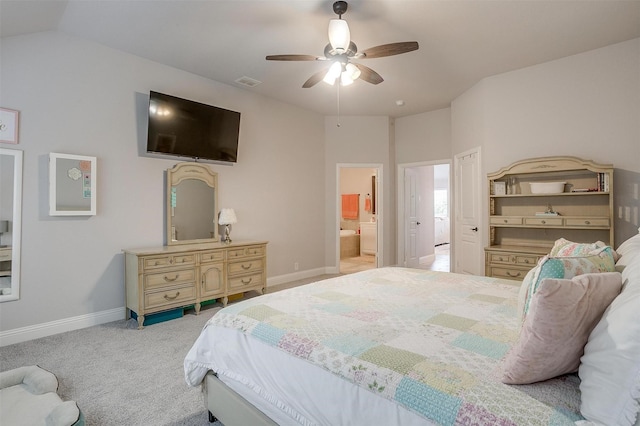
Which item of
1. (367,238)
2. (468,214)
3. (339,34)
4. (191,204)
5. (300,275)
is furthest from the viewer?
(367,238)

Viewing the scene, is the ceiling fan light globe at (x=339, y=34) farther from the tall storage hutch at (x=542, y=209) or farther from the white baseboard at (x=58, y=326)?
the white baseboard at (x=58, y=326)

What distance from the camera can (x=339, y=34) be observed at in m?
2.60

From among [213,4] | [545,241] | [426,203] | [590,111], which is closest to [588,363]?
[213,4]

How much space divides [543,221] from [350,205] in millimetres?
5763

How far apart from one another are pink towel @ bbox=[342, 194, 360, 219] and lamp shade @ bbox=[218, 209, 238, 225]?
5.23 metres

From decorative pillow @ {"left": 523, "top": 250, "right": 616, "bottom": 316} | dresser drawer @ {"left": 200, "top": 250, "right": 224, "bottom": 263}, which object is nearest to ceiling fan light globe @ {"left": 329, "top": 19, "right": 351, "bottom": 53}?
decorative pillow @ {"left": 523, "top": 250, "right": 616, "bottom": 316}

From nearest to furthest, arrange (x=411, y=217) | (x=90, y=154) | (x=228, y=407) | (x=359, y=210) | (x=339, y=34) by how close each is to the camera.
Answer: (x=228, y=407)
(x=339, y=34)
(x=90, y=154)
(x=411, y=217)
(x=359, y=210)

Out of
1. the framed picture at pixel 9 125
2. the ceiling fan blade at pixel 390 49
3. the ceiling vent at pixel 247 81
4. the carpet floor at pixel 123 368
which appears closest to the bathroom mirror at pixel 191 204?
the carpet floor at pixel 123 368

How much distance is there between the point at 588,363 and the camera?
3.11 feet

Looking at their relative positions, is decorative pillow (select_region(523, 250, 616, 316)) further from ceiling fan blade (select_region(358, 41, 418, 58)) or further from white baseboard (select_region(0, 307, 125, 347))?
white baseboard (select_region(0, 307, 125, 347))

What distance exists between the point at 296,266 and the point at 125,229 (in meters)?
2.66

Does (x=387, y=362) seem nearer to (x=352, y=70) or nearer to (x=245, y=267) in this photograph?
(x=352, y=70)

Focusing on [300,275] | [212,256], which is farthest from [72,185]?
[300,275]

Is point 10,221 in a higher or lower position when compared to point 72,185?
lower
